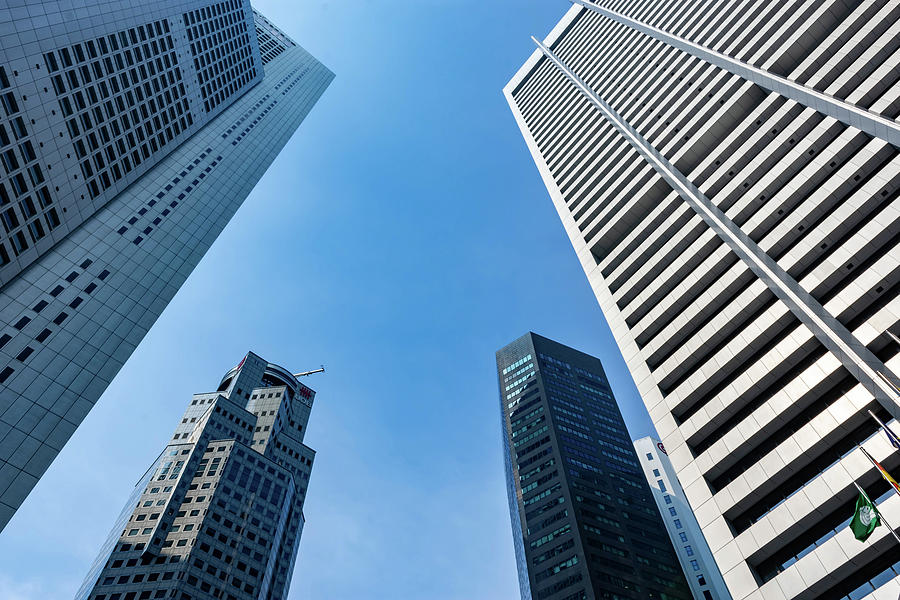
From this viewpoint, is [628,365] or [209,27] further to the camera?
[209,27]

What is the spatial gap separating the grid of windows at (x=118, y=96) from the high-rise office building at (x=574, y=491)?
9727 cm

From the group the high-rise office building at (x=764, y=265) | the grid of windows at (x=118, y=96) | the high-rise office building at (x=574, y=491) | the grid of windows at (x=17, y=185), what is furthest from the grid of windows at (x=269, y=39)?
the high-rise office building at (x=574, y=491)

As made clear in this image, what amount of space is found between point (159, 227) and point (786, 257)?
75.4 metres

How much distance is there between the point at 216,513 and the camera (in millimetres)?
106250

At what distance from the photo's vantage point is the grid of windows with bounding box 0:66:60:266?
51594mm

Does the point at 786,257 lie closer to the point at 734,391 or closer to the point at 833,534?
the point at 734,391

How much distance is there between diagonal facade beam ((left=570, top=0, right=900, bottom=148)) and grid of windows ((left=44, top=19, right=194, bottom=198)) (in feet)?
215

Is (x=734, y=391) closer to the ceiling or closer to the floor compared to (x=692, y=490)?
closer to the ceiling

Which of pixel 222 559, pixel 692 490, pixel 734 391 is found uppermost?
pixel 222 559

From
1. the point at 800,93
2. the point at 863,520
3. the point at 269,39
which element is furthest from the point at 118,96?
the point at 863,520

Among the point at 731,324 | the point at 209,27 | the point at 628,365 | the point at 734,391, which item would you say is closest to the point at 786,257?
the point at 731,324

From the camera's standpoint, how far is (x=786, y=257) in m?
38.0

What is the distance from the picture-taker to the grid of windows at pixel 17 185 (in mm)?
51594

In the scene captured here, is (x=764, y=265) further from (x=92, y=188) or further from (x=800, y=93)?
(x=92, y=188)
